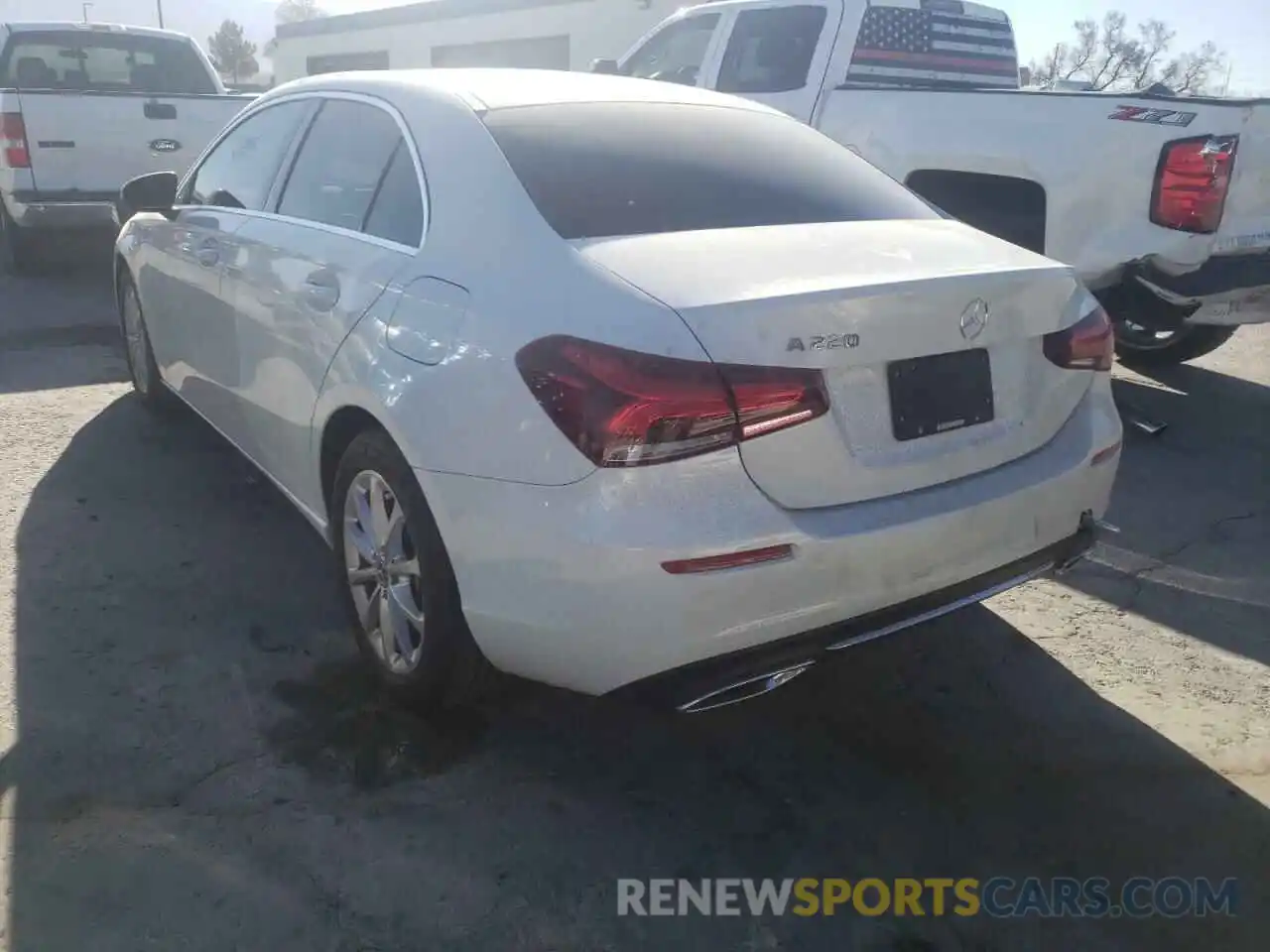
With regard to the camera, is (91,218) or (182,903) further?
(91,218)

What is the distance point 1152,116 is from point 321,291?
3.89 m

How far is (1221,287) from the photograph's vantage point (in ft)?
17.0

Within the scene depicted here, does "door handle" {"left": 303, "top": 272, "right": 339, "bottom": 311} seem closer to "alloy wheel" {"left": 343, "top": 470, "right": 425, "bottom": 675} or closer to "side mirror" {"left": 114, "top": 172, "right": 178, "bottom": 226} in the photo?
"alloy wheel" {"left": 343, "top": 470, "right": 425, "bottom": 675}

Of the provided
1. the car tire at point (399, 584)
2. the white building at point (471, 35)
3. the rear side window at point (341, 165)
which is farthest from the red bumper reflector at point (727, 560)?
the white building at point (471, 35)

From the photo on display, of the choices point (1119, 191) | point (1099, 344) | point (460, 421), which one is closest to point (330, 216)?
point (460, 421)

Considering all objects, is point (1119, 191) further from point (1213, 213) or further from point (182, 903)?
point (182, 903)

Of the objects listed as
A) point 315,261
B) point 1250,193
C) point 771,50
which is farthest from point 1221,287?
point 315,261

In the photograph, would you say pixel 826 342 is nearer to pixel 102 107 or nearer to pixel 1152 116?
pixel 1152 116

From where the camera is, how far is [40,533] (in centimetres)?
418

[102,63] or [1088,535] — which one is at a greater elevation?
[102,63]

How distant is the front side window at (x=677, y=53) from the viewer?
7.68m

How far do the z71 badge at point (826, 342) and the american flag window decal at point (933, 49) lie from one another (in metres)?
5.04

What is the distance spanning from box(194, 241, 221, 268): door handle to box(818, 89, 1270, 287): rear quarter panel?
3.63 metres

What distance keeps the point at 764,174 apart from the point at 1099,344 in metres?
1.01
